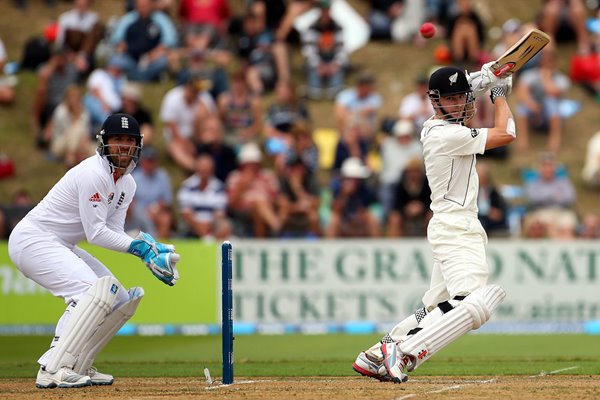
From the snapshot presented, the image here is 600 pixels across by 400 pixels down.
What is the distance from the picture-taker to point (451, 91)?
31.1ft

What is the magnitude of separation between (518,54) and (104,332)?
13.2 feet

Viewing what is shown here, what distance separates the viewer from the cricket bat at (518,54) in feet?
31.4

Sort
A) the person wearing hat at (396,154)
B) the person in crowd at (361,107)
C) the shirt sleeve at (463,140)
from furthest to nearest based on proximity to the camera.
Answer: the person in crowd at (361,107), the person wearing hat at (396,154), the shirt sleeve at (463,140)

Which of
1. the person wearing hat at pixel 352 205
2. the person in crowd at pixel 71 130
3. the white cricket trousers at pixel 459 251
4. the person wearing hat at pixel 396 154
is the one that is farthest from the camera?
the person in crowd at pixel 71 130

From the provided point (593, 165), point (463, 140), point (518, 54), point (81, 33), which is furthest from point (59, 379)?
point (593, 165)

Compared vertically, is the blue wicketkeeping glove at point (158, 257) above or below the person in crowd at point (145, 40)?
below

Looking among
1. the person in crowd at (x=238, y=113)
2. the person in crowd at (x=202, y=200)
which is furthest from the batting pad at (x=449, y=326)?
the person in crowd at (x=238, y=113)

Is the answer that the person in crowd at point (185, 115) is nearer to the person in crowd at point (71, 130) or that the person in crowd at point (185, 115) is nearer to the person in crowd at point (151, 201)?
the person in crowd at point (151, 201)

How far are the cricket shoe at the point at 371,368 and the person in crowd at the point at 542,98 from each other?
1207 cm

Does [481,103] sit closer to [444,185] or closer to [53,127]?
[53,127]

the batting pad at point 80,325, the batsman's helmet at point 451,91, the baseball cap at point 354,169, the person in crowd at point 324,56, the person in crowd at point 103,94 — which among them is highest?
the person in crowd at point 324,56

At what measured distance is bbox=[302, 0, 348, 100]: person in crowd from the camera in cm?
2159

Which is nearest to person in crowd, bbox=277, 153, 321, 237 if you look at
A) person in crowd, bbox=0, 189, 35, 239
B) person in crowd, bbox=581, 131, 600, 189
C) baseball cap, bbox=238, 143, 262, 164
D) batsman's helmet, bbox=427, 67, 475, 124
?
baseball cap, bbox=238, 143, 262, 164

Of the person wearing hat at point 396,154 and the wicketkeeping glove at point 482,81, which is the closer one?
the wicketkeeping glove at point 482,81
